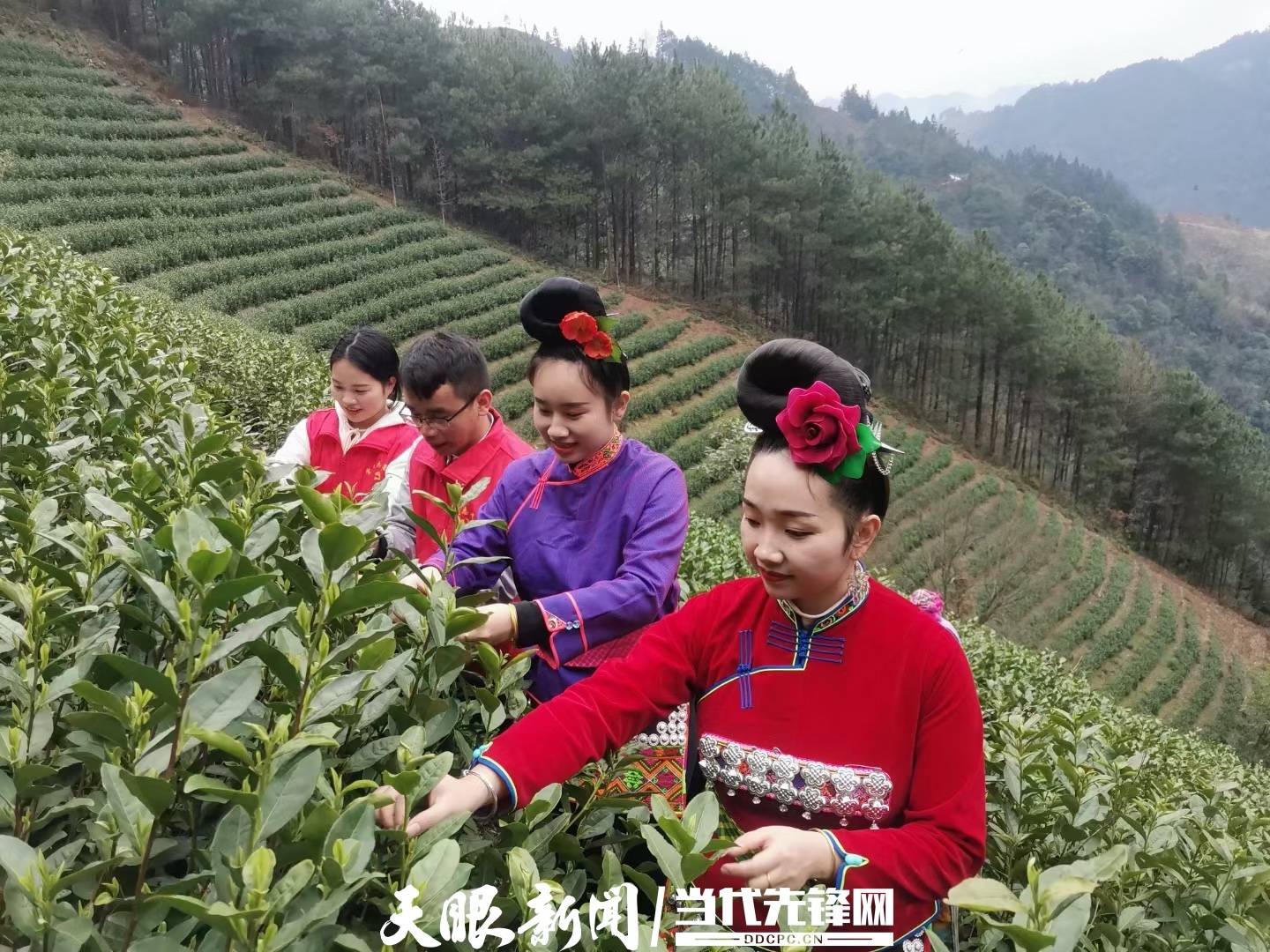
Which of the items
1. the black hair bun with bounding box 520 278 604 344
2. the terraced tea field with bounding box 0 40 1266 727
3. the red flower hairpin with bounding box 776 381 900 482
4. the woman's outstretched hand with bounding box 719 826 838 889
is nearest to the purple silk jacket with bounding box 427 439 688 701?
the black hair bun with bounding box 520 278 604 344

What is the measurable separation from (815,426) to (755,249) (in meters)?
29.8

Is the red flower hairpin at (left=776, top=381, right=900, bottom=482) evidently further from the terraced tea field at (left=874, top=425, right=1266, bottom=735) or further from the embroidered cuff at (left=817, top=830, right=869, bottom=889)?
the terraced tea field at (left=874, top=425, right=1266, bottom=735)

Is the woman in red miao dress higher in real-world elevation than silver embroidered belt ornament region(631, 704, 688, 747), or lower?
higher

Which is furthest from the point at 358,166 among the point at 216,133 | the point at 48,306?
the point at 48,306

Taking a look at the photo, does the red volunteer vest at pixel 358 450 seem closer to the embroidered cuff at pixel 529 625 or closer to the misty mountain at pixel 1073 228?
the embroidered cuff at pixel 529 625

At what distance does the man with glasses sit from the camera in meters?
2.13

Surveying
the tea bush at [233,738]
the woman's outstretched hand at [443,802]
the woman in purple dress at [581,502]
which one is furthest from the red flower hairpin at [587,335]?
the woman's outstretched hand at [443,802]

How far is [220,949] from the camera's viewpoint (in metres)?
0.64

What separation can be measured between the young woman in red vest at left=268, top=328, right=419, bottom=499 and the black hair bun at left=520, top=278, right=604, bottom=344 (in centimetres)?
96

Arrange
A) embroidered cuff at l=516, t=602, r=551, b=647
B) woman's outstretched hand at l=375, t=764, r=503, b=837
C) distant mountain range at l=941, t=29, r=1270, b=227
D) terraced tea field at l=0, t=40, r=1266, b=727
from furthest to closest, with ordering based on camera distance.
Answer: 1. distant mountain range at l=941, t=29, r=1270, b=227
2. terraced tea field at l=0, t=40, r=1266, b=727
3. embroidered cuff at l=516, t=602, r=551, b=647
4. woman's outstretched hand at l=375, t=764, r=503, b=837

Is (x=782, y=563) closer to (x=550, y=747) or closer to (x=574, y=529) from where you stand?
(x=550, y=747)

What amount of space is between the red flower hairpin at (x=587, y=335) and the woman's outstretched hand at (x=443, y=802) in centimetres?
89

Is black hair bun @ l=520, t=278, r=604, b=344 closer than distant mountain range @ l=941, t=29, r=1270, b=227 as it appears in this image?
Yes

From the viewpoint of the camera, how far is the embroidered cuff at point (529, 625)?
142 centimetres
